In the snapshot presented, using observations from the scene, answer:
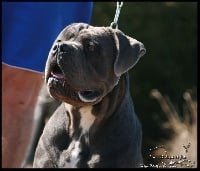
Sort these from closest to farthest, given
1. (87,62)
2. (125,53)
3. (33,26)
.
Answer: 1. (87,62)
2. (125,53)
3. (33,26)

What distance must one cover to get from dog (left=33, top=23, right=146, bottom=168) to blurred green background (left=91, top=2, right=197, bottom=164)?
3.92 metres

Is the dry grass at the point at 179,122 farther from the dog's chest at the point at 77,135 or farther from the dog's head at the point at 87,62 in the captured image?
the dog's head at the point at 87,62

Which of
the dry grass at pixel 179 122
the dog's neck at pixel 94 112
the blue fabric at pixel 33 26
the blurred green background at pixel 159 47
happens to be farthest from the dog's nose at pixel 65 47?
the blurred green background at pixel 159 47

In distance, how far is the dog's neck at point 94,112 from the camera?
12.6 ft

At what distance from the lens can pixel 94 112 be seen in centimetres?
388

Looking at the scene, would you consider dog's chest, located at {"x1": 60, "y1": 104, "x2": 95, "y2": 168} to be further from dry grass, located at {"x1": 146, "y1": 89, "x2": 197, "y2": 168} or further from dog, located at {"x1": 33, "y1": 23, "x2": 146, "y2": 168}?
dry grass, located at {"x1": 146, "y1": 89, "x2": 197, "y2": 168}

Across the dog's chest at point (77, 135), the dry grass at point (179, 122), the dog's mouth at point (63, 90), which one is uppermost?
the dog's mouth at point (63, 90)

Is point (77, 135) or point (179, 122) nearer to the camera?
point (77, 135)

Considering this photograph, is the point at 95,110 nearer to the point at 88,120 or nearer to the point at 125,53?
the point at 88,120

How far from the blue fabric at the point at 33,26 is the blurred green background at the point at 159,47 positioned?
310 centimetres

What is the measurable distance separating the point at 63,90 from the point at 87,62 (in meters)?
0.21

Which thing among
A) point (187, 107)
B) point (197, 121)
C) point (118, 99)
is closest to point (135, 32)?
point (187, 107)

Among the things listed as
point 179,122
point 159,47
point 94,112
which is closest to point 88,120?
point 94,112

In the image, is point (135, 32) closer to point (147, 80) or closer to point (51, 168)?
point (147, 80)
